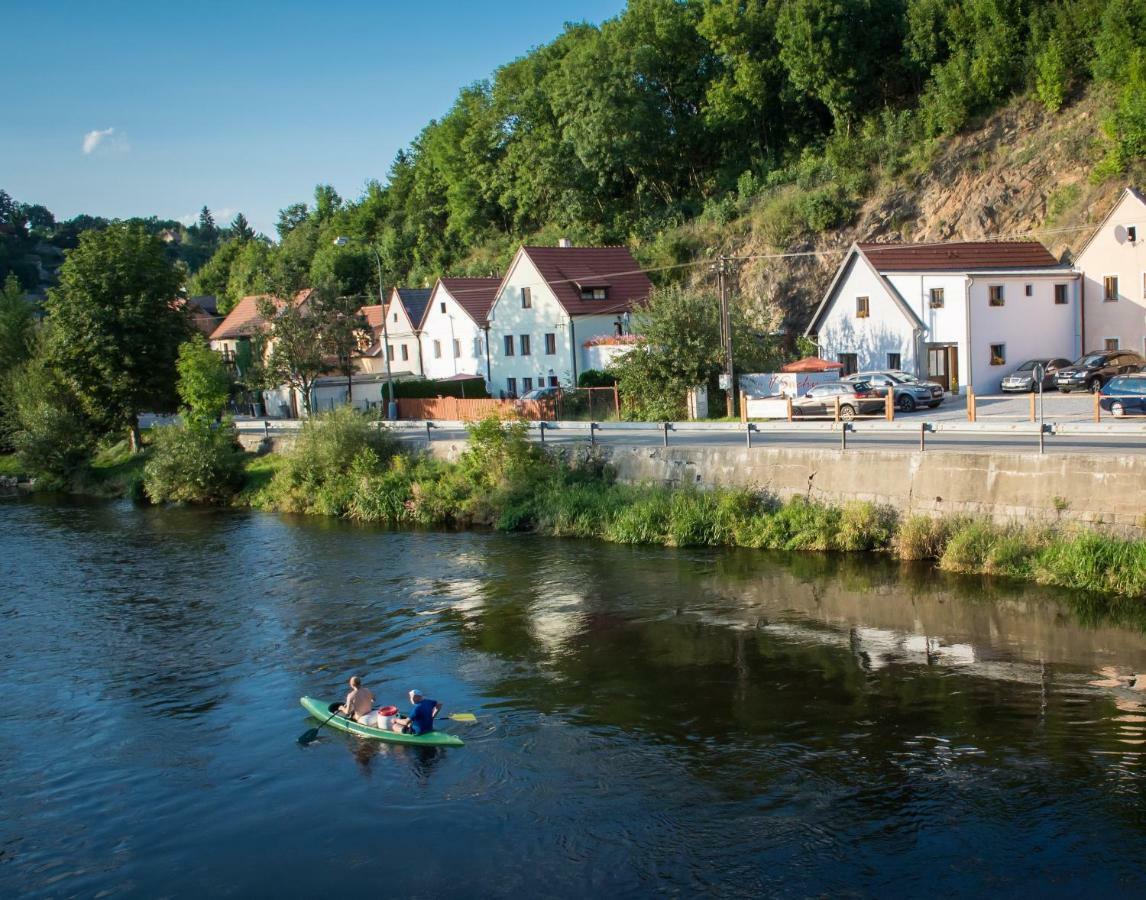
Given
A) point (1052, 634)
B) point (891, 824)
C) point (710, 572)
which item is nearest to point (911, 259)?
point (710, 572)

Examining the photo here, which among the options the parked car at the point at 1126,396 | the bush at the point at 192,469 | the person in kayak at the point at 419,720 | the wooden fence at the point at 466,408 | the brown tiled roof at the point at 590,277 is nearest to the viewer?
the person in kayak at the point at 419,720

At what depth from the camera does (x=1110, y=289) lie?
4366 cm

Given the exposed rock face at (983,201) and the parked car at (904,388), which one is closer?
the parked car at (904,388)

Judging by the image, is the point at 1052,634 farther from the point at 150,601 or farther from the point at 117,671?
the point at 150,601

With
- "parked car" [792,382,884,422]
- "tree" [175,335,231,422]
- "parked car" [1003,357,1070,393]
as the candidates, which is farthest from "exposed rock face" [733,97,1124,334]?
"tree" [175,335,231,422]

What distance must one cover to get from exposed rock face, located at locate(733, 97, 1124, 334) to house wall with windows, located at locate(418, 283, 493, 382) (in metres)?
16.1

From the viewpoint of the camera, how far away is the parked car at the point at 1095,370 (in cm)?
3897

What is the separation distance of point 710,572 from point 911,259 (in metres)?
24.6

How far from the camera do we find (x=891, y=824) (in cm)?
1332

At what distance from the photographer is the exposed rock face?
5047cm

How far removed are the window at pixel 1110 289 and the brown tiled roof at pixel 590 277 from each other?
2207 cm

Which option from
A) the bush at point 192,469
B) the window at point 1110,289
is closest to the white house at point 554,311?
the bush at point 192,469

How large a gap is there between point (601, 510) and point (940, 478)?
33.6ft

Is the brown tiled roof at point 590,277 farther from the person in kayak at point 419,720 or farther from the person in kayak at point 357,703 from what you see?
the person in kayak at point 419,720
